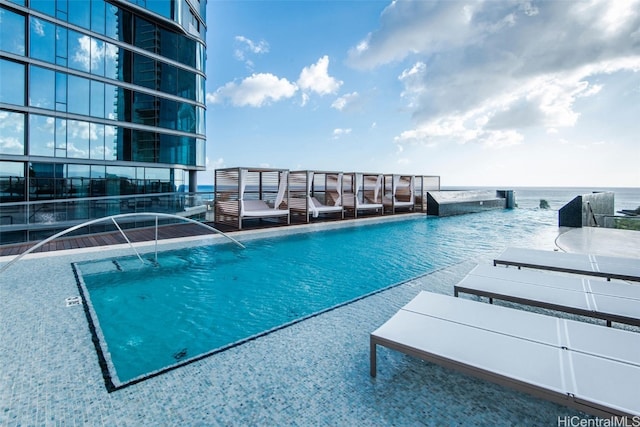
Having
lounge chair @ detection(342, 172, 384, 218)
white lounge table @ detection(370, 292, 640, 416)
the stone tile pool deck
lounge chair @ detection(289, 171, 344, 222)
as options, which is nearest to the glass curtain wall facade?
lounge chair @ detection(289, 171, 344, 222)

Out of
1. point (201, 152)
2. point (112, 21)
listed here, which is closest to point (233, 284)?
point (201, 152)

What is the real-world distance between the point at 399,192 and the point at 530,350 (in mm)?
14981

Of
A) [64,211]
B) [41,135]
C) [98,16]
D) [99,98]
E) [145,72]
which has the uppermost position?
[98,16]

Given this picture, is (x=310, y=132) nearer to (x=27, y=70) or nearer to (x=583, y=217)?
(x=27, y=70)

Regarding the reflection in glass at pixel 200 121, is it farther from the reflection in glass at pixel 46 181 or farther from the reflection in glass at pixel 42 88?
the reflection in glass at pixel 46 181

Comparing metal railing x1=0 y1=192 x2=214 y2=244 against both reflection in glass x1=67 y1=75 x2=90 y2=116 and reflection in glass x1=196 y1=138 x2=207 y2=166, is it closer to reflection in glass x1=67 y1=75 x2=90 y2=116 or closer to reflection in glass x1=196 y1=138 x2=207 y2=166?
reflection in glass x1=67 y1=75 x2=90 y2=116

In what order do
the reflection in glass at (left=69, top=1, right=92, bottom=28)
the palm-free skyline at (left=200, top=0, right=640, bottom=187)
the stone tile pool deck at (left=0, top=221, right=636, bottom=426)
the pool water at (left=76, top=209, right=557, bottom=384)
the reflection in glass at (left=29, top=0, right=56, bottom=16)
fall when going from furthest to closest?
the reflection in glass at (left=69, top=1, right=92, bottom=28) < the reflection in glass at (left=29, top=0, right=56, bottom=16) < the palm-free skyline at (left=200, top=0, right=640, bottom=187) < the pool water at (left=76, top=209, right=557, bottom=384) < the stone tile pool deck at (left=0, top=221, right=636, bottom=426)

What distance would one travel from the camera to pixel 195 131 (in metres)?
19.9

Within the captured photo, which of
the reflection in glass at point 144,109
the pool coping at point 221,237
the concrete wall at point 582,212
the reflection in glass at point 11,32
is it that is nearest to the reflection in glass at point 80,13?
the reflection in glass at point 11,32

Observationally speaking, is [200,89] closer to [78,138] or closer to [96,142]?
[96,142]

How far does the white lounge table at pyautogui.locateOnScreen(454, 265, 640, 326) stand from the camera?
9.29 feet

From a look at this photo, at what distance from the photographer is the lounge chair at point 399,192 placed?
49.1ft

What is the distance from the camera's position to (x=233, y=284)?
4.93m

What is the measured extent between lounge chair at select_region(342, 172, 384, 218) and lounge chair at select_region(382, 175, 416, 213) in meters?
0.54
